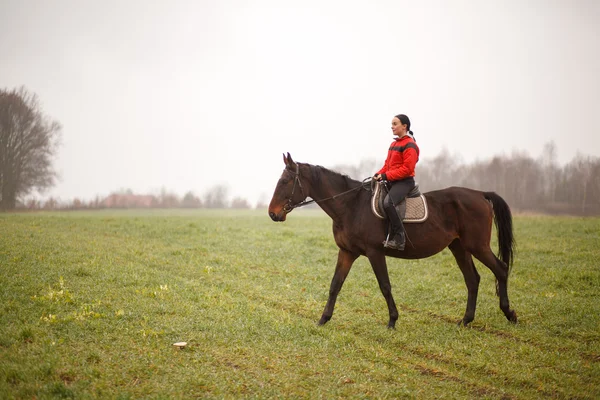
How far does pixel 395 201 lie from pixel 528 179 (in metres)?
60.6

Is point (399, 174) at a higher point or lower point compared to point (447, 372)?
higher

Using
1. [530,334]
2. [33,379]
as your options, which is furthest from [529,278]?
[33,379]

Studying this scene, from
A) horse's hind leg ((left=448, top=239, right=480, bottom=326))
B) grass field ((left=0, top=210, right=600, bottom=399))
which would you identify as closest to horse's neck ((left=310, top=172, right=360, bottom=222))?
grass field ((left=0, top=210, right=600, bottom=399))

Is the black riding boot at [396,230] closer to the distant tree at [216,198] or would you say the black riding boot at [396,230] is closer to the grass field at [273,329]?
the grass field at [273,329]

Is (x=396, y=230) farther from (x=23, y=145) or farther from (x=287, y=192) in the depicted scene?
(x=23, y=145)

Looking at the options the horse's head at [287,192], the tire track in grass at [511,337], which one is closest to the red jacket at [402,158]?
the horse's head at [287,192]

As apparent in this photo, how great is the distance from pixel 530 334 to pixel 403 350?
9.86 feet

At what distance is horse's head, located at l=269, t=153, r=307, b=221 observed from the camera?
9.04 metres

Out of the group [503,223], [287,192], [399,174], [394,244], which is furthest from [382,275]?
[503,223]

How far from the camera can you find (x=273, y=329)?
8.62 meters

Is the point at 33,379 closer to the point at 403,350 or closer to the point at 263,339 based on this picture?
the point at 263,339

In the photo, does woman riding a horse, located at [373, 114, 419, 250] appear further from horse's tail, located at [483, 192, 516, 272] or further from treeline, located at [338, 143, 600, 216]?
treeline, located at [338, 143, 600, 216]

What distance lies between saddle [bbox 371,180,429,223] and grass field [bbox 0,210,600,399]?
256 centimetres

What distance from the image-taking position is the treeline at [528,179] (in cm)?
4688
